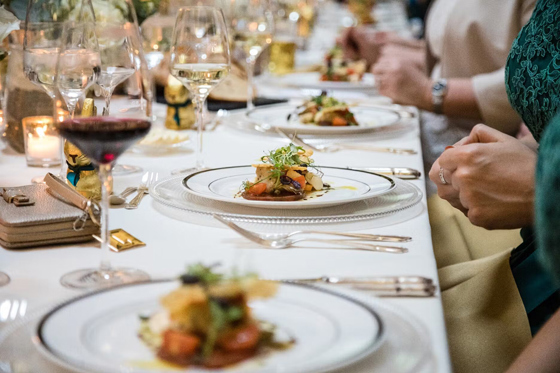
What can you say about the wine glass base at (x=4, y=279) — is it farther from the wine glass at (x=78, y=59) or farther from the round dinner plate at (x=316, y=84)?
the round dinner plate at (x=316, y=84)

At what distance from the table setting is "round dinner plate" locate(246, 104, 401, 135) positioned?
12mm

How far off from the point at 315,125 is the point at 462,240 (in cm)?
52

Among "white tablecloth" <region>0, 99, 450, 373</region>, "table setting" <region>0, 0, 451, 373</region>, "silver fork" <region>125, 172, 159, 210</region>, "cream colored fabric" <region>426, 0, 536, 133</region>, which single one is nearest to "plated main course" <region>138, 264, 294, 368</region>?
"table setting" <region>0, 0, 451, 373</region>

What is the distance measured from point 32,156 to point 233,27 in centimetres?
100

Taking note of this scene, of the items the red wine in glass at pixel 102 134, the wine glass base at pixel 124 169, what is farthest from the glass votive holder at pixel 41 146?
the red wine in glass at pixel 102 134

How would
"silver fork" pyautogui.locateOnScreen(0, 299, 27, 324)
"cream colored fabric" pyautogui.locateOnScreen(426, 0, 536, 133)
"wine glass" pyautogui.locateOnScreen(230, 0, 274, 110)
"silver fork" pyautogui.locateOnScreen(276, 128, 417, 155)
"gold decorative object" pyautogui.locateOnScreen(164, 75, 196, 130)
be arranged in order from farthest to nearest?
"cream colored fabric" pyautogui.locateOnScreen(426, 0, 536, 133) < "wine glass" pyautogui.locateOnScreen(230, 0, 274, 110) < "gold decorative object" pyautogui.locateOnScreen(164, 75, 196, 130) < "silver fork" pyautogui.locateOnScreen(276, 128, 417, 155) < "silver fork" pyautogui.locateOnScreen(0, 299, 27, 324)

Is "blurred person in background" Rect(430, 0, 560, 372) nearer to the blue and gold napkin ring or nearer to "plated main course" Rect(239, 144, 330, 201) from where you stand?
"plated main course" Rect(239, 144, 330, 201)

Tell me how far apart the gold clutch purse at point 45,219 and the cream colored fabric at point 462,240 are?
701mm

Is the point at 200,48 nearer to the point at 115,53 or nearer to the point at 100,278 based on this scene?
the point at 115,53

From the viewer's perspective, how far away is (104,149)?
0.78 metres

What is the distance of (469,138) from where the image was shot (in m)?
1.25

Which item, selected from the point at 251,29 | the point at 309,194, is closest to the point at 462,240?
the point at 309,194

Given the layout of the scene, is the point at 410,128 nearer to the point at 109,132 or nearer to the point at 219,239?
the point at 219,239

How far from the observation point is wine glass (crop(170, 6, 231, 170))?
1330 mm
